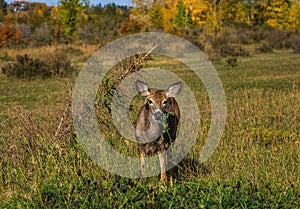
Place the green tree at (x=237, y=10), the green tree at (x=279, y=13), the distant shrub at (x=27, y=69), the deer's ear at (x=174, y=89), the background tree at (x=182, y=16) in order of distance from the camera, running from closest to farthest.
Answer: the deer's ear at (x=174, y=89), the distant shrub at (x=27, y=69), the green tree at (x=279, y=13), the background tree at (x=182, y=16), the green tree at (x=237, y=10)

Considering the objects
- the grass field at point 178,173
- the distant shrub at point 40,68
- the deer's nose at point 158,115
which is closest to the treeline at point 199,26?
the distant shrub at point 40,68

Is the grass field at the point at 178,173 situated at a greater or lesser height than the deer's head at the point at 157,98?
lesser

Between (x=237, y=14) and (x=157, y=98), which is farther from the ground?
(x=157, y=98)

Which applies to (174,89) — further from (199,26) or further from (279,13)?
(279,13)

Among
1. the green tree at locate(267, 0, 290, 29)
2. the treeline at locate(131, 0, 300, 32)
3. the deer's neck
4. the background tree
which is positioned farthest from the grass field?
the green tree at locate(267, 0, 290, 29)

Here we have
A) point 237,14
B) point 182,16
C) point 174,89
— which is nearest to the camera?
point 174,89

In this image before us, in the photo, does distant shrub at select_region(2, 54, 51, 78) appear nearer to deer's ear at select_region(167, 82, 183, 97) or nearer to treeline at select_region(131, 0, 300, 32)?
deer's ear at select_region(167, 82, 183, 97)

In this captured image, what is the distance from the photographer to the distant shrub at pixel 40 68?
21250 millimetres

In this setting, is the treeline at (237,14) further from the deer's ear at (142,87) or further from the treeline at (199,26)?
the deer's ear at (142,87)

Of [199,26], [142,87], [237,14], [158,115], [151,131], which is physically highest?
[142,87]

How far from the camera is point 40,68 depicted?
21.5m

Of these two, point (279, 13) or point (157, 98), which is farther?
point (279, 13)

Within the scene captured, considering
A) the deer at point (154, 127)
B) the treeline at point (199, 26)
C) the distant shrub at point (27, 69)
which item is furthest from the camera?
the treeline at point (199, 26)

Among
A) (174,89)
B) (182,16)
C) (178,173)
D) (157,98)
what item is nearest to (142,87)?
(157,98)
